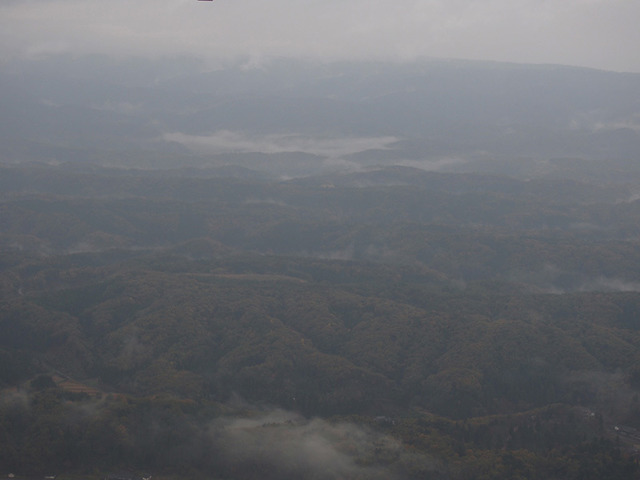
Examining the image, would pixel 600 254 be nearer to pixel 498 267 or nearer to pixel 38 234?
pixel 498 267

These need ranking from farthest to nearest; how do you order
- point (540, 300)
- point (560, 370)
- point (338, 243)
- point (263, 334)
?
point (338, 243), point (540, 300), point (263, 334), point (560, 370)

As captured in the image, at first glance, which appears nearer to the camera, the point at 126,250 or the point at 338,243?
the point at 126,250

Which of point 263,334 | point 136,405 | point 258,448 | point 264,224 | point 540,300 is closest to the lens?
point 258,448

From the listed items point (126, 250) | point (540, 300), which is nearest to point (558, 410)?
point (540, 300)

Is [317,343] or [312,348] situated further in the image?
[317,343]

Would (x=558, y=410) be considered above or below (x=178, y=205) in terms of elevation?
below

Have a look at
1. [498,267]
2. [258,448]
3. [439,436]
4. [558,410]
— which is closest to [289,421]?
[258,448]

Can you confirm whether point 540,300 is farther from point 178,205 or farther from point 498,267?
point 178,205
